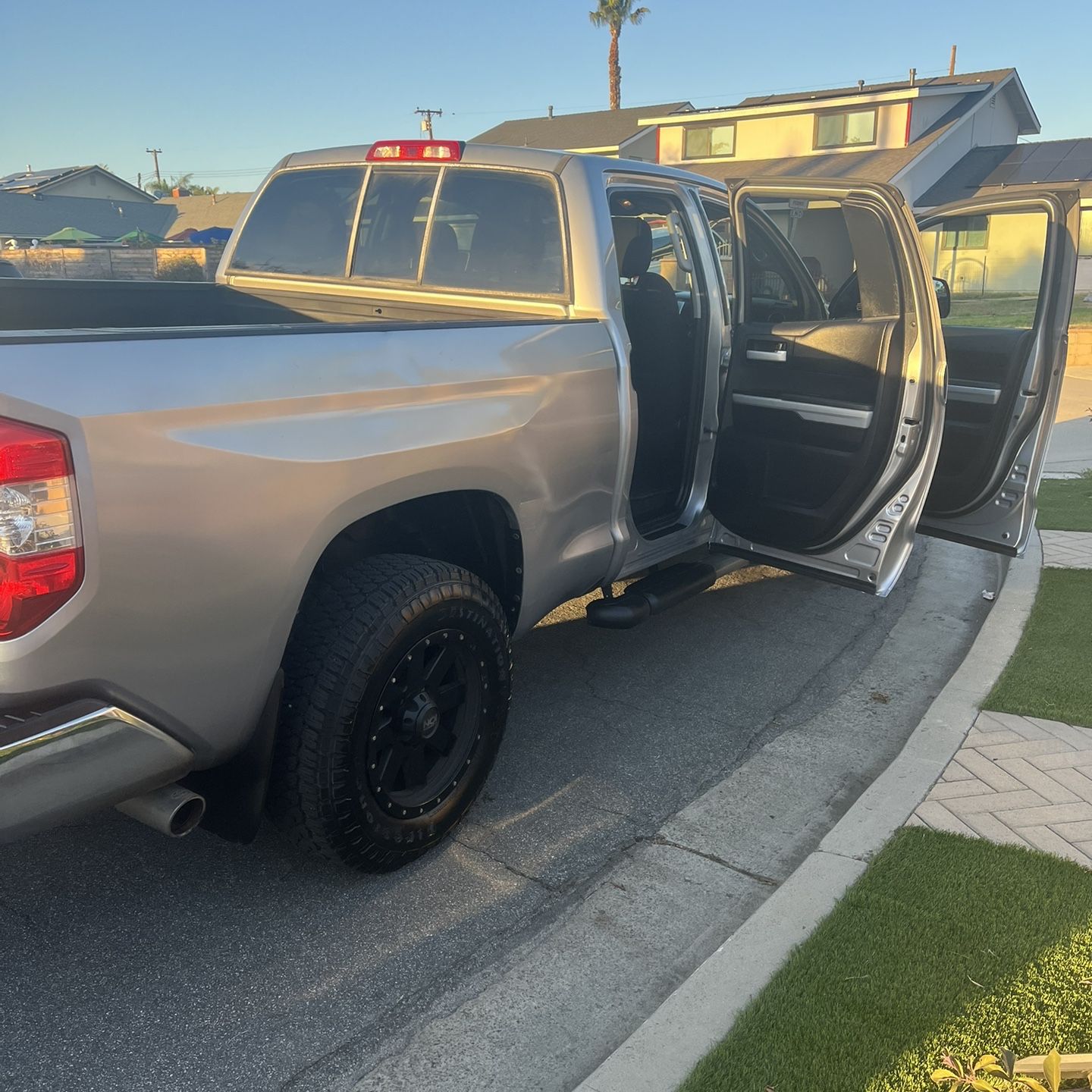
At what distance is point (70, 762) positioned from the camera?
7.08 ft

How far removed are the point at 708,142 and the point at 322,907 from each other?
3461cm

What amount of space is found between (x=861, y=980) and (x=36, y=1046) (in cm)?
195

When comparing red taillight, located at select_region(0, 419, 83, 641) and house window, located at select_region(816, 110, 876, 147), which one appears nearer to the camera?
red taillight, located at select_region(0, 419, 83, 641)

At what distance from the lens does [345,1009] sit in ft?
8.45

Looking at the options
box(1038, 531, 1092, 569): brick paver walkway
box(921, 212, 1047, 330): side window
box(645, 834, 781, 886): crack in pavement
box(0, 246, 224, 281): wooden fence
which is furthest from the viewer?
box(0, 246, 224, 281): wooden fence

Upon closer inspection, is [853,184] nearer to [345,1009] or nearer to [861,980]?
[861,980]

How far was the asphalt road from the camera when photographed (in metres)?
2.44

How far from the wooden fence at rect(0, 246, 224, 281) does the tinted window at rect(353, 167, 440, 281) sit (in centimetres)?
2912

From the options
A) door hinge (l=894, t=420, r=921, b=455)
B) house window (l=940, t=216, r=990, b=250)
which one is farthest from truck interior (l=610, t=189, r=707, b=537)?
house window (l=940, t=216, r=990, b=250)

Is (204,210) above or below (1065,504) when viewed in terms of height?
above

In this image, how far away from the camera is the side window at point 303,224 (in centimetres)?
450

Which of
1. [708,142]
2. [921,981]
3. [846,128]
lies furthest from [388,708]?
[708,142]

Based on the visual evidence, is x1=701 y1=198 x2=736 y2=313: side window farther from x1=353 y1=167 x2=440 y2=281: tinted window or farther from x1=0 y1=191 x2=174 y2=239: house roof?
x1=0 y1=191 x2=174 y2=239: house roof

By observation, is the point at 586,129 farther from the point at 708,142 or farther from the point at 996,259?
the point at 996,259
